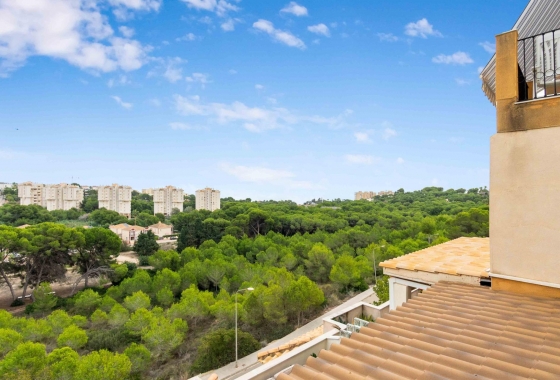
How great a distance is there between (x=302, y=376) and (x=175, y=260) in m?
26.3

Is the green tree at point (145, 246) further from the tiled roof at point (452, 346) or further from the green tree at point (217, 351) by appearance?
the tiled roof at point (452, 346)

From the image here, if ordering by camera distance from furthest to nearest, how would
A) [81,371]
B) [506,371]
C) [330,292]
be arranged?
[330,292] < [81,371] < [506,371]

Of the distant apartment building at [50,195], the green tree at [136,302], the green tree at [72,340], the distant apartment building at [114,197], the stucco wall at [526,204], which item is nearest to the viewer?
the stucco wall at [526,204]

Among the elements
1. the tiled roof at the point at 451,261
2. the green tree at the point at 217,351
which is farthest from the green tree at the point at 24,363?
the tiled roof at the point at 451,261

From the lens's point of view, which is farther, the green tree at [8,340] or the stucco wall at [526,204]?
the green tree at [8,340]

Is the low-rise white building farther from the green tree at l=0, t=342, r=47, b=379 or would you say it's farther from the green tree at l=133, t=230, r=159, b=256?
the green tree at l=0, t=342, r=47, b=379

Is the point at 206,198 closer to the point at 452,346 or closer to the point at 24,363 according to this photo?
the point at 24,363

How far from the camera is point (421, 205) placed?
49.8 meters

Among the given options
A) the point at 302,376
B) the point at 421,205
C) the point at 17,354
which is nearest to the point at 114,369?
the point at 17,354

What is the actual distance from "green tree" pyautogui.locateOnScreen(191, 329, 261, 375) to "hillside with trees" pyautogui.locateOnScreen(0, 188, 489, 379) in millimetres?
39

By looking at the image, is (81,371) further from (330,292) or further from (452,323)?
(330,292)

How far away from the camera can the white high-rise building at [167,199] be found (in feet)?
244

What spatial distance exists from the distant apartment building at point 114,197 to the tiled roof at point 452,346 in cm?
7559

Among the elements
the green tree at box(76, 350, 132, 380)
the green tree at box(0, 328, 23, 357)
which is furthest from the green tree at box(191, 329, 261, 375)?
the green tree at box(0, 328, 23, 357)
